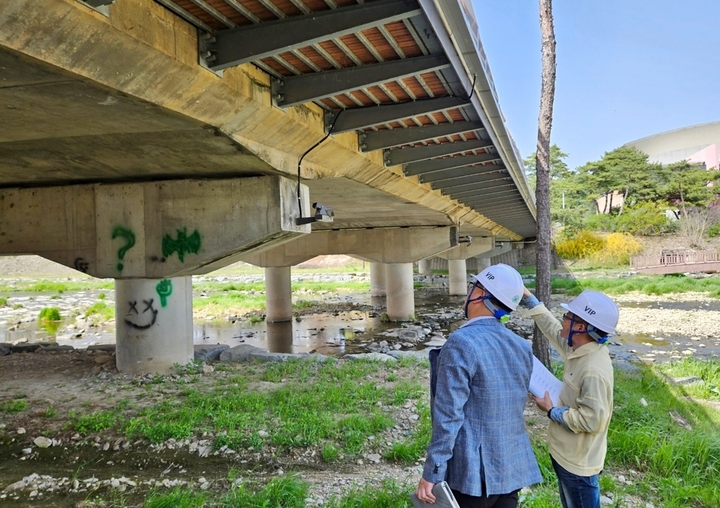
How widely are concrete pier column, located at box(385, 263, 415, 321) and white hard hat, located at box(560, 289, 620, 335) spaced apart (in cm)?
1987

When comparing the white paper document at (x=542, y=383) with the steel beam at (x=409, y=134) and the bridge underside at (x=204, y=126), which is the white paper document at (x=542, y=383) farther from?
the steel beam at (x=409, y=134)

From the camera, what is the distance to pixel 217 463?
5824 mm

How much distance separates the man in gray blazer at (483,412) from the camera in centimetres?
270

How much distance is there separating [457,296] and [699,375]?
25326 mm

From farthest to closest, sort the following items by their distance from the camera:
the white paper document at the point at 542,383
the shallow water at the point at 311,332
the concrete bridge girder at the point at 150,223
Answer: the shallow water at the point at 311,332
the concrete bridge girder at the point at 150,223
the white paper document at the point at 542,383

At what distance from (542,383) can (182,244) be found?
7.26 m

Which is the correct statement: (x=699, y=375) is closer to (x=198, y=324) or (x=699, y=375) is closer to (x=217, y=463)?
(x=217, y=463)

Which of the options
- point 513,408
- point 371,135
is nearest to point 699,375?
point 371,135

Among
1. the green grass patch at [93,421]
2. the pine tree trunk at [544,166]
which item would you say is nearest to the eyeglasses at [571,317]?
the pine tree trunk at [544,166]

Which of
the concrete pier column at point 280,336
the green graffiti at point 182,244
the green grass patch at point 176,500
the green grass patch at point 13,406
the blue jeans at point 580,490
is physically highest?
the green graffiti at point 182,244

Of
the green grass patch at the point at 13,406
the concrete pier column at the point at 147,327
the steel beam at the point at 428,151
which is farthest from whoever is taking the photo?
the steel beam at the point at 428,151

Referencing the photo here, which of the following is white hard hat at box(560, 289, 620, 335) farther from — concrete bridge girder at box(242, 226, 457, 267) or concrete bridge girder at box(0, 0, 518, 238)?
concrete bridge girder at box(242, 226, 457, 267)

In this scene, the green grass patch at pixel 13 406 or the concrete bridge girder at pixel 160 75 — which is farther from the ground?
the concrete bridge girder at pixel 160 75

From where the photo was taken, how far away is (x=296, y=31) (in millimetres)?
4828
